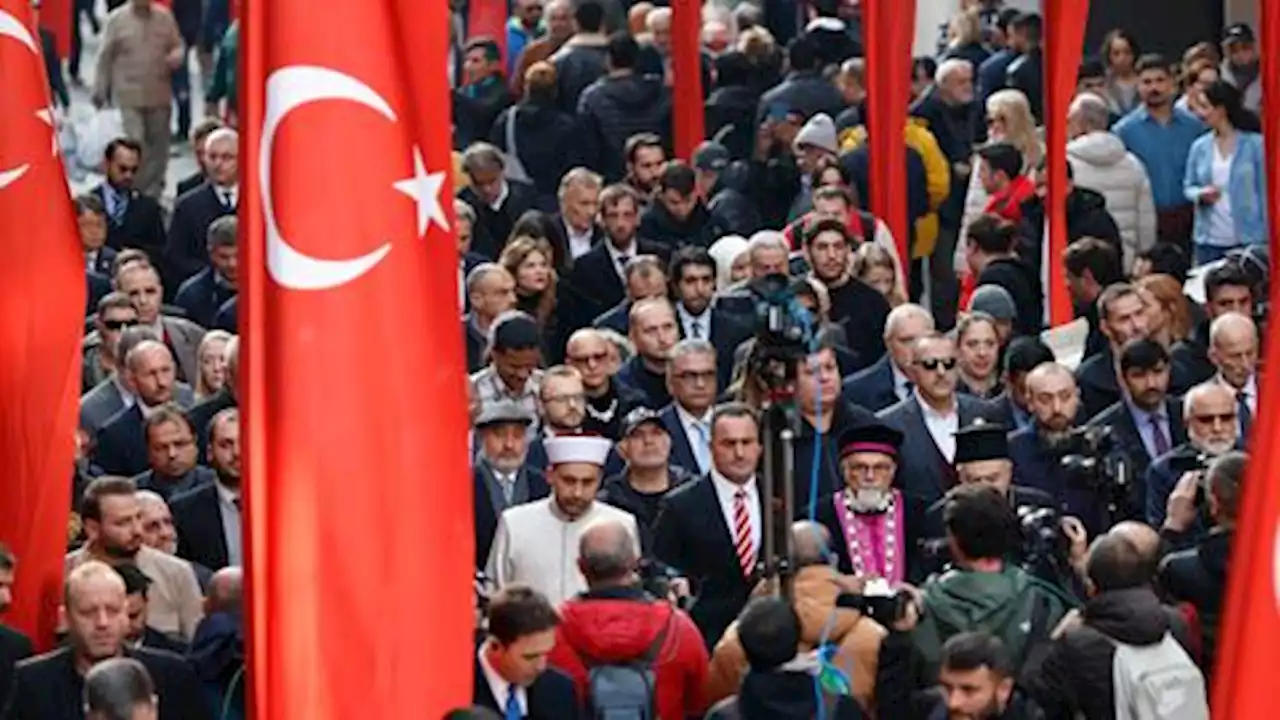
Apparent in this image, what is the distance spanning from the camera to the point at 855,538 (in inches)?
516

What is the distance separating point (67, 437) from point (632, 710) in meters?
1.84

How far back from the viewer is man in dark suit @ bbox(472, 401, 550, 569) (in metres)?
14.2

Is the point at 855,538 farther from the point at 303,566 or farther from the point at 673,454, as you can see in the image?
the point at 303,566

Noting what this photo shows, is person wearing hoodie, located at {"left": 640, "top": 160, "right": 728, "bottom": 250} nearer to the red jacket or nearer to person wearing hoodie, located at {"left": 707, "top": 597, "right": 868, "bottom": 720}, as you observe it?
the red jacket

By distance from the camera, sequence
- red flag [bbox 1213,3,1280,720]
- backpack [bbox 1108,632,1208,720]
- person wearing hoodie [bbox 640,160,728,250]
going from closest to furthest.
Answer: red flag [bbox 1213,3,1280,720] < backpack [bbox 1108,632,1208,720] < person wearing hoodie [bbox 640,160,728,250]

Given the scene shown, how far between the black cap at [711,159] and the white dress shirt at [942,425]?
6665 mm

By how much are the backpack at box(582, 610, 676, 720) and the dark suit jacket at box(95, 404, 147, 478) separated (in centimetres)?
436

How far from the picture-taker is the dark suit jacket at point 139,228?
2100cm

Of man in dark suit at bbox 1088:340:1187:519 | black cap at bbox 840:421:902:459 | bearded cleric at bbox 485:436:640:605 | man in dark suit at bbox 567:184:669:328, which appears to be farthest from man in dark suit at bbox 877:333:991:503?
man in dark suit at bbox 567:184:669:328

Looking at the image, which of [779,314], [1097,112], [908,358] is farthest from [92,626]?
[1097,112]

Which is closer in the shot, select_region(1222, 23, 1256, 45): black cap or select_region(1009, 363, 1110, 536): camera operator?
select_region(1009, 363, 1110, 536): camera operator

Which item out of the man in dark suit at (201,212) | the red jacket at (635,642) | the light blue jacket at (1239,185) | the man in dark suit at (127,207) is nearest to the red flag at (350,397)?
the red jacket at (635,642)

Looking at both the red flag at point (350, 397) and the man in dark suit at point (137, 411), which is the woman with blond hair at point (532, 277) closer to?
the man in dark suit at point (137, 411)

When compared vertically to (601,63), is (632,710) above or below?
below
